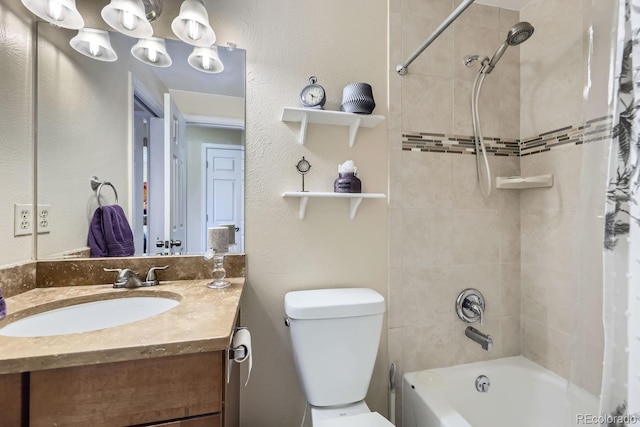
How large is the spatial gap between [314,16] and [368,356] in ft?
5.04

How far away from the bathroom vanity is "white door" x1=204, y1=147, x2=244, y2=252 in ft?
1.86

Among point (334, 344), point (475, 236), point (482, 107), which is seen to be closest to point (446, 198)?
point (475, 236)

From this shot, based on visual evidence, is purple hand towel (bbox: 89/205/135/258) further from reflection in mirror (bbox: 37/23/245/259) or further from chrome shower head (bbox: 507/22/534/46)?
chrome shower head (bbox: 507/22/534/46)

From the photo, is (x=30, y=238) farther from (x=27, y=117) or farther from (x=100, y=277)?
(x=27, y=117)

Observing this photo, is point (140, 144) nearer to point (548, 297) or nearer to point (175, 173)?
point (175, 173)

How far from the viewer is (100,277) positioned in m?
1.14

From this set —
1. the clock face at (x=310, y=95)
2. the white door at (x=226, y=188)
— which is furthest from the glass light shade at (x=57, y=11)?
the clock face at (x=310, y=95)

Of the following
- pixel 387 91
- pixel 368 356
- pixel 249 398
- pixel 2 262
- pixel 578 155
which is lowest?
pixel 249 398

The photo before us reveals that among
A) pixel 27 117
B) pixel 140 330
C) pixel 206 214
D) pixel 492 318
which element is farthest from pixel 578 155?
pixel 27 117

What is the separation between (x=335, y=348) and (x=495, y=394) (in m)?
0.92

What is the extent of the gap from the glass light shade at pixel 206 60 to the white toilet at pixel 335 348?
1.06 metres

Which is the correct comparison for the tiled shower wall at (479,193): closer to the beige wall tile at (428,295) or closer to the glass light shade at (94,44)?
the beige wall tile at (428,295)

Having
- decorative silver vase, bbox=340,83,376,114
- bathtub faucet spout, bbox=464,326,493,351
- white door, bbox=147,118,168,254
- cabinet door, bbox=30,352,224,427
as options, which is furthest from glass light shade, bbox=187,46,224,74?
bathtub faucet spout, bbox=464,326,493,351

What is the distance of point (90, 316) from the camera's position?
0.98 meters
